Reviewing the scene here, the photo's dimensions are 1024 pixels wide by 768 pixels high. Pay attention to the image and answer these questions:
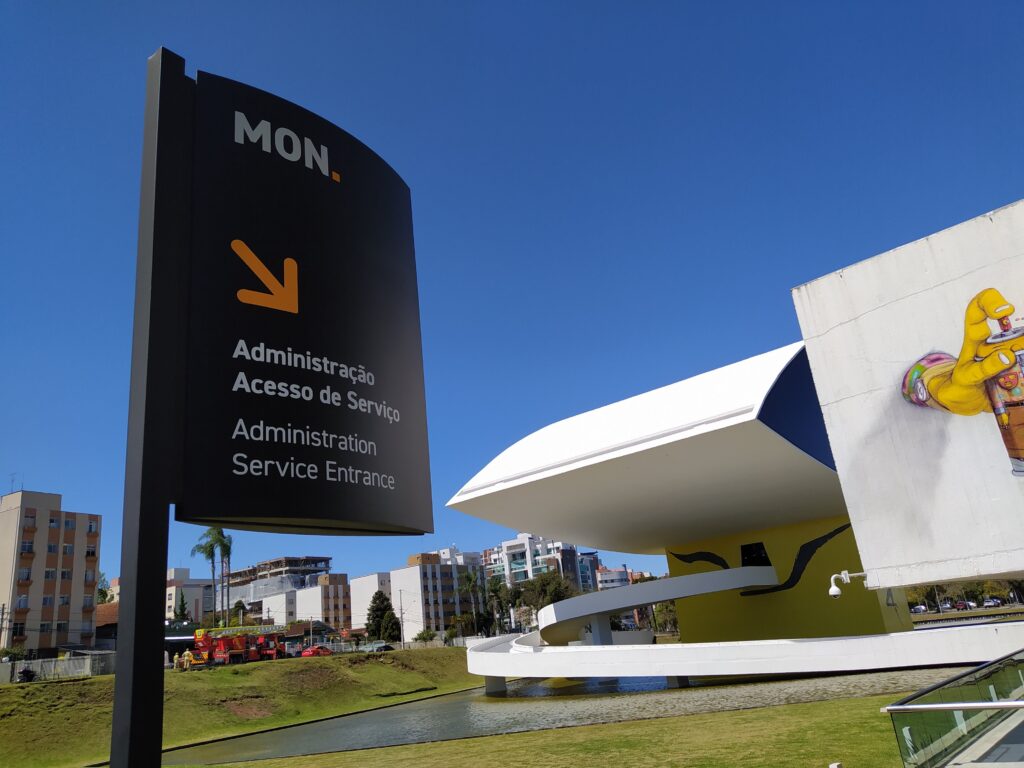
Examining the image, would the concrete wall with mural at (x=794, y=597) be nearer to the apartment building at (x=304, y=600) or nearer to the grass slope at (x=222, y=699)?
the grass slope at (x=222, y=699)

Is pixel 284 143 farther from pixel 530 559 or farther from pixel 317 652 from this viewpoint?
pixel 530 559

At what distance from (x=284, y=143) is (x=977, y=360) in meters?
19.1

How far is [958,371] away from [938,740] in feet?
50.6

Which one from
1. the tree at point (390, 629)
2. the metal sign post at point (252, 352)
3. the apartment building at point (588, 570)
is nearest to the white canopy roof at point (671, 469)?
the metal sign post at point (252, 352)

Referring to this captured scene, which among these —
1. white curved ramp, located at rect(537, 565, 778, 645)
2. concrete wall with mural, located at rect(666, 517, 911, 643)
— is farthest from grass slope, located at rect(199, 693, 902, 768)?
concrete wall with mural, located at rect(666, 517, 911, 643)

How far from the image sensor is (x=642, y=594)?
30.0m

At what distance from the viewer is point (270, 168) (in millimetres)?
5281

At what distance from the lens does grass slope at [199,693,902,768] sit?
1026 cm

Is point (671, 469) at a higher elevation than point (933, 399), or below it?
higher

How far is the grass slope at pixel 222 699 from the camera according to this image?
2595 cm

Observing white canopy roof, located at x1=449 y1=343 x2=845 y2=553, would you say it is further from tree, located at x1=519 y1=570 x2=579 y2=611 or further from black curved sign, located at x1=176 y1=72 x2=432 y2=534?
tree, located at x1=519 y1=570 x2=579 y2=611

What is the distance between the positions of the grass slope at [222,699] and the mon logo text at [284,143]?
26.4 meters

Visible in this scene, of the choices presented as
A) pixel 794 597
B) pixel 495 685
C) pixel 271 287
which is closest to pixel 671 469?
pixel 794 597

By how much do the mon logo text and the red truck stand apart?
4160 centimetres
